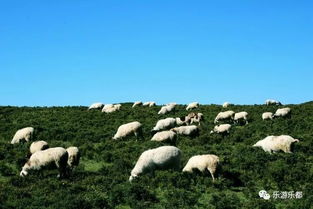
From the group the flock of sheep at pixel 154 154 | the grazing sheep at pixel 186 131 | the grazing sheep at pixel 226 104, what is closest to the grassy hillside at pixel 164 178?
the flock of sheep at pixel 154 154

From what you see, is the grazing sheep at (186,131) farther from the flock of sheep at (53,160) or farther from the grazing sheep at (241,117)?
the flock of sheep at (53,160)

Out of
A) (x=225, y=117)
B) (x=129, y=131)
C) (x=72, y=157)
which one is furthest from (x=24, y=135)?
(x=225, y=117)

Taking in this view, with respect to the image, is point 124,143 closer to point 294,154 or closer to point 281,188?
point 294,154

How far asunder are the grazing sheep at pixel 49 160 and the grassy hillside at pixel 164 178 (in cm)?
44

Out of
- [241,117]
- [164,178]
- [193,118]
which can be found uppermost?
[241,117]

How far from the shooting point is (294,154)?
24062 mm

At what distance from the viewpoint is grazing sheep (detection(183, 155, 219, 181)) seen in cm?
1930

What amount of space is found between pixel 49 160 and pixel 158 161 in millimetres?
5065

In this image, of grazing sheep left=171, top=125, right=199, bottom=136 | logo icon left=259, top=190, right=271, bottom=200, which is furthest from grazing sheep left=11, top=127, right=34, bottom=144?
logo icon left=259, top=190, right=271, bottom=200

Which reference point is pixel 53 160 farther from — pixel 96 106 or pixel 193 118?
pixel 96 106

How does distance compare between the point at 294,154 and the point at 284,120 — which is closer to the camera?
Answer: the point at 294,154

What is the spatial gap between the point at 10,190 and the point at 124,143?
39.7ft

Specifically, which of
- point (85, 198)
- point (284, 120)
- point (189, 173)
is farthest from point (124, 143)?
point (284, 120)

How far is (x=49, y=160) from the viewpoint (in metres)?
20.3
